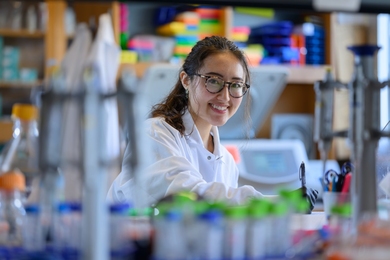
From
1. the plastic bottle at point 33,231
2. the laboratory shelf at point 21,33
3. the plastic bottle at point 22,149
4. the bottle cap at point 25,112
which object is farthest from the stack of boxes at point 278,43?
the plastic bottle at point 33,231

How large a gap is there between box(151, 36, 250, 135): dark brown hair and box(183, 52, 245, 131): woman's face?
0.08 ft

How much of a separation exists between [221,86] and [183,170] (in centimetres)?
39

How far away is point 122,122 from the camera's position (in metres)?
0.91

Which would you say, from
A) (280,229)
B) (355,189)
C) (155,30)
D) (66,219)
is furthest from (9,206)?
A: (155,30)

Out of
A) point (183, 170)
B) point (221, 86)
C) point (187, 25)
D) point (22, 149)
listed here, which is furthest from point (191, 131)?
point (187, 25)

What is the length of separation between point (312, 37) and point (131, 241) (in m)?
3.54

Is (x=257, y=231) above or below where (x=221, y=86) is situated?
below

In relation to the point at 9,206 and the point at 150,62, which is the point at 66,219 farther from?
the point at 150,62

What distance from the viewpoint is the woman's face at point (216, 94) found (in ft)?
6.47

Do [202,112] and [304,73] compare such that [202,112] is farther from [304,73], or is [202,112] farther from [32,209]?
[304,73]

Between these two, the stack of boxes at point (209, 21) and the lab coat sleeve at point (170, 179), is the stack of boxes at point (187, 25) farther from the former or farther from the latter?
the lab coat sleeve at point (170, 179)

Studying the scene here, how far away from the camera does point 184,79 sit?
83.4 inches

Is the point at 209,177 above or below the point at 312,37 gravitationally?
below

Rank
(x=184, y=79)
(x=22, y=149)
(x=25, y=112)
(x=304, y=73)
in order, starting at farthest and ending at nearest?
(x=304, y=73) → (x=184, y=79) → (x=22, y=149) → (x=25, y=112)
